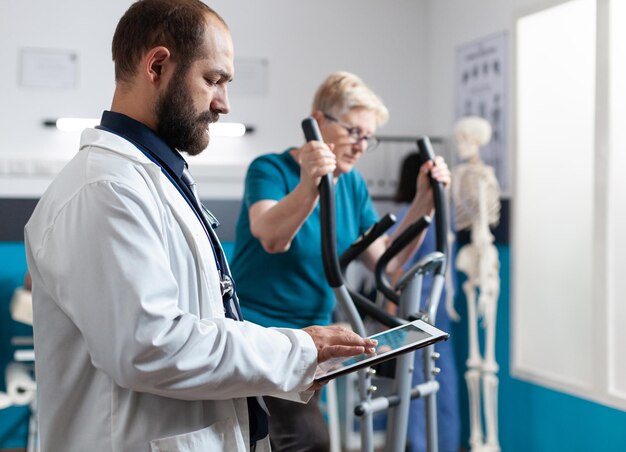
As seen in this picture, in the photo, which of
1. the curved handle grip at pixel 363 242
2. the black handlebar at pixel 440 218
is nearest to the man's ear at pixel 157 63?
the curved handle grip at pixel 363 242

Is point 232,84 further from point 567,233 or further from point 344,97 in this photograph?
point 344,97

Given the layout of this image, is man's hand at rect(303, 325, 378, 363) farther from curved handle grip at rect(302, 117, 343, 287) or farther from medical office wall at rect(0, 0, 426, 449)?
medical office wall at rect(0, 0, 426, 449)

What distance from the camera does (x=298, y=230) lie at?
2.13m

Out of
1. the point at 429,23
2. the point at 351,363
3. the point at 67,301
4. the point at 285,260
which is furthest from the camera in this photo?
the point at 429,23

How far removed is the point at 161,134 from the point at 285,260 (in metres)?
0.87

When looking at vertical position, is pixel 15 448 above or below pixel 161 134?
below

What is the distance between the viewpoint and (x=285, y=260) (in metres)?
2.17

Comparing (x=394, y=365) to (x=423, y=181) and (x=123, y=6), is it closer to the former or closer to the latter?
(x=423, y=181)

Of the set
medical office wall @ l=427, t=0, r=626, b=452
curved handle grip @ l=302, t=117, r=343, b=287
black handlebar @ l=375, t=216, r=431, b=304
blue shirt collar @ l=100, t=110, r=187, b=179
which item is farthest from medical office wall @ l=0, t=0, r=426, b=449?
blue shirt collar @ l=100, t=110, r=187, b=179

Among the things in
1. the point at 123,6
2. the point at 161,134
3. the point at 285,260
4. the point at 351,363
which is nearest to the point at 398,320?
the point at 285,260

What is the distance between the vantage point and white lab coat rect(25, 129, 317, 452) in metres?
1.14

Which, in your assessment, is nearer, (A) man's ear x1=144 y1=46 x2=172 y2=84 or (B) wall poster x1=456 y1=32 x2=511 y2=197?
(A) man's ear x1=144 y1=46 x2=172 y2=84

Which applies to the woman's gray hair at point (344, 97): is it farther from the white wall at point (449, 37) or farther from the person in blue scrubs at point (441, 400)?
the white wall at point (449, 37)

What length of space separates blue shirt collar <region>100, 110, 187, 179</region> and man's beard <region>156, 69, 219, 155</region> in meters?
0.02
